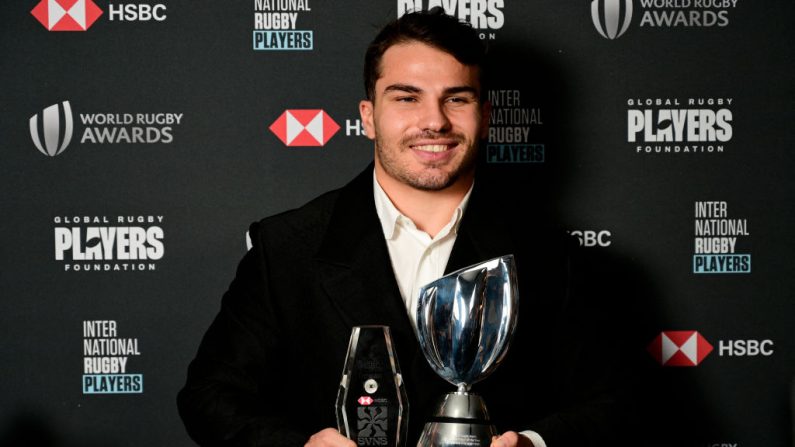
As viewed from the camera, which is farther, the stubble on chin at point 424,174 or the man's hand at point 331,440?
the stubble on chin at point 424,174

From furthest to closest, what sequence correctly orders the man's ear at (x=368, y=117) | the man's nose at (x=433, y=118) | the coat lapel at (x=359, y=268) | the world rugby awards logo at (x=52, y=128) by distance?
the world rugby awards logo at (x=52, y=128)
the man's ear at (x=368, y=117)
the man's nose at (x=433, y=118)
the coat lapel at (x=359, y=268)

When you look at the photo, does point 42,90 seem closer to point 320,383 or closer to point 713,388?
point 320,383

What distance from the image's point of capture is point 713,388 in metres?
2.19

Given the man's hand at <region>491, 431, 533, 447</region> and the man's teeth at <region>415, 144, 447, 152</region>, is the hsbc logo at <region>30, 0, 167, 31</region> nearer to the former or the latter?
the man's teeth at <region>415, 144, 447, 152</region>

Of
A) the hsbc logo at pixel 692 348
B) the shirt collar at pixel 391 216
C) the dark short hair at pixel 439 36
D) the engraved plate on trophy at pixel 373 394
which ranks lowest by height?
the hsbc logo at pixel 692 348

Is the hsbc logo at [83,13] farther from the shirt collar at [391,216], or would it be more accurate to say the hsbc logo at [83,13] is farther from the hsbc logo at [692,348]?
the hsbc logo at [692,348]

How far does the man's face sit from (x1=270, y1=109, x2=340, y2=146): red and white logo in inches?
13.3

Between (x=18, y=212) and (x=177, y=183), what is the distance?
1.32 feet

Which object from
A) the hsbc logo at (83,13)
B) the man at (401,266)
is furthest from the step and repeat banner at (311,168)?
the man at (401,266)

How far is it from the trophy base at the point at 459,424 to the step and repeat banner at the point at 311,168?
38.4 inches

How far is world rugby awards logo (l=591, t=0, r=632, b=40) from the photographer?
7.07 feet

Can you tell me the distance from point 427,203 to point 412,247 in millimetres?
113

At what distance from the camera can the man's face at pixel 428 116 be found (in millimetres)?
1768

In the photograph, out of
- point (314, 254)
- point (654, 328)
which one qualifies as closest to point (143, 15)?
point (314, 254)
